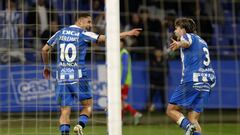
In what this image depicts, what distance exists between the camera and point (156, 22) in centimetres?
2112

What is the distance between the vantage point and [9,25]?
1583 cm

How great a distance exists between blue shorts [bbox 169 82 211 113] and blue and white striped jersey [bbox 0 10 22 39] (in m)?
4.77

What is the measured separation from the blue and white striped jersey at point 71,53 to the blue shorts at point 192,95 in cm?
158

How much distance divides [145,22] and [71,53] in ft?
26.1

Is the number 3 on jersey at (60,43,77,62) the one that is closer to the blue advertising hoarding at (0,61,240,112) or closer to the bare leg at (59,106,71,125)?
the bare leg at (59,106,71,125)

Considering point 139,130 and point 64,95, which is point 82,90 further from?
point 139,130

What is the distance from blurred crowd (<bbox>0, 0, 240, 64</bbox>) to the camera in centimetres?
1891

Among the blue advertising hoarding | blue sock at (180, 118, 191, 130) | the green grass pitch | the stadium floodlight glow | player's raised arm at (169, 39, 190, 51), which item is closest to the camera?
the stadium floodlight glow

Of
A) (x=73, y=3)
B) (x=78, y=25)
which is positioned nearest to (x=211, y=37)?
(x=73, y=3)

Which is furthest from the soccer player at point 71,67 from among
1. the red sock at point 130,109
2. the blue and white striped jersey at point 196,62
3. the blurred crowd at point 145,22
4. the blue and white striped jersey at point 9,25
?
the blurred crowd at point 145,22

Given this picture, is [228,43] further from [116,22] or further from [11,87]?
[116,22]

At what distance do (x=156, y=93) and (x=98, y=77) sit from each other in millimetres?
1826

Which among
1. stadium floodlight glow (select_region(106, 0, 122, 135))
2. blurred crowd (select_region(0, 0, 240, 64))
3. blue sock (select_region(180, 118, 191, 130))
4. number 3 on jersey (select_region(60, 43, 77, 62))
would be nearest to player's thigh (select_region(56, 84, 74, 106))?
number 3 on jersey (select_region(60, 43, 77, 62))

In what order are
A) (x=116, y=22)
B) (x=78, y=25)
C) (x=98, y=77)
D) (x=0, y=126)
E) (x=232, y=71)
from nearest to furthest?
(x=116, y=22)
(x=78, y=25)
(x=0, y=126)
(x=98, y=77)
(x=232, y=71)
